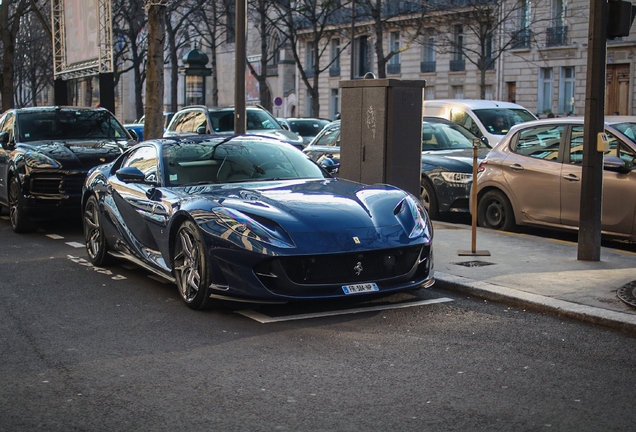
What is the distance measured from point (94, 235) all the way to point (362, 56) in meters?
51.3

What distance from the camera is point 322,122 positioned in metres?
31.8

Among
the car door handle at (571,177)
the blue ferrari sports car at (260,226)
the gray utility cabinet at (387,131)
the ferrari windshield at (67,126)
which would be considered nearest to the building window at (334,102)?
the ferrari windshield at (67,126)

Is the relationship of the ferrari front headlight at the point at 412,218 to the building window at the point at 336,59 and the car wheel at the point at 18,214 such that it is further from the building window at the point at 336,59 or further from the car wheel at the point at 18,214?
the building window at the point at 336,59

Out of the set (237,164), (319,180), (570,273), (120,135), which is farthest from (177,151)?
(120,135)

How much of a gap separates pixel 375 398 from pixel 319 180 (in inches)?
144

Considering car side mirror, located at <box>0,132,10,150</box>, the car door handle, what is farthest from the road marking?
car side mirror, located at <box>0,132,10,150</box>

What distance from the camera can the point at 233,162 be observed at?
844 cm

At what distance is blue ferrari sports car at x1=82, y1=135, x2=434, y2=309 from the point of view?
684cm

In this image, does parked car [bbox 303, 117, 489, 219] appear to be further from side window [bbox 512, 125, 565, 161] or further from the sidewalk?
the sidewalk

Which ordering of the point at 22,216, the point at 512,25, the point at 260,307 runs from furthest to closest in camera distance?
the point at 512,25 → the point at 22,216 → the point at 260,307

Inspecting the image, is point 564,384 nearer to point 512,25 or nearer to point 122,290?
point 122,290

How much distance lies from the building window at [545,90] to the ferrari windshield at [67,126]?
35.5m

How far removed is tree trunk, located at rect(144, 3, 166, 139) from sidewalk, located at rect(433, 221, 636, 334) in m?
10.6

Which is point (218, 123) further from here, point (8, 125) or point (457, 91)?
Result: point (457, 91)
